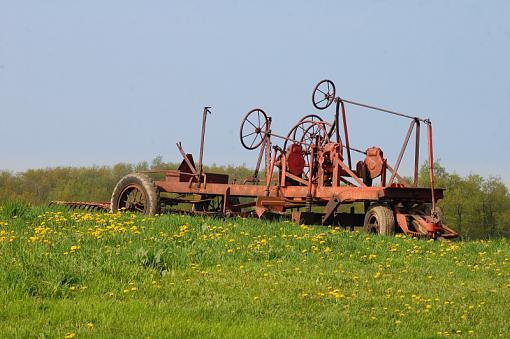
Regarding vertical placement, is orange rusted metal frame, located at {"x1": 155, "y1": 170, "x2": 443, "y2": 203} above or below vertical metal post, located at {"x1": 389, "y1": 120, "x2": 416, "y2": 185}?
below

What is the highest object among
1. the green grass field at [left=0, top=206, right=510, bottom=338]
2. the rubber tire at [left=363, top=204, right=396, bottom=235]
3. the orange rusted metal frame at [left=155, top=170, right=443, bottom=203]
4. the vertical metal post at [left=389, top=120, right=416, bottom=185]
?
the vertical metal post at [left=389, top=120, right=416, bottom=185]

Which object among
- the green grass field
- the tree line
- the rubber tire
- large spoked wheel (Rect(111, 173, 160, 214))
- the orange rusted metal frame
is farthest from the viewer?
the tree line

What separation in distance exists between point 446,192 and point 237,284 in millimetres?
35849

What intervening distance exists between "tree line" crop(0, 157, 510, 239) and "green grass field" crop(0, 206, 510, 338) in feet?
93.1

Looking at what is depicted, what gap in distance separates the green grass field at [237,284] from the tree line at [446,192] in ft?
93.1

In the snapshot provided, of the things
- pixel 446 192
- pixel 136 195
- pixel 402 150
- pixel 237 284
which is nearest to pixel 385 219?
pixel 402 150

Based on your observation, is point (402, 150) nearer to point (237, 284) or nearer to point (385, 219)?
point (385, 219)

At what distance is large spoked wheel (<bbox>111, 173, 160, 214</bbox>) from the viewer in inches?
751

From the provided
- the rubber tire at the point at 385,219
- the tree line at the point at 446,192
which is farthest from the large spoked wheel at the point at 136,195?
the tree line at the point at 446,192

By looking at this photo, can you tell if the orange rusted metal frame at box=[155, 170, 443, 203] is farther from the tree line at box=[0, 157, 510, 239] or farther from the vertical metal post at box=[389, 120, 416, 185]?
the tree line at box=[0, 157, 510, 239]

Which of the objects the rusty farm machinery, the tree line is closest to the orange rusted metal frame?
the rusty farm machinery

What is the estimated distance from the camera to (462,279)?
400 inches

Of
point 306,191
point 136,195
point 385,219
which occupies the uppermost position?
point 306,191

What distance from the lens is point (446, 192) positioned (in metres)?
42.6
